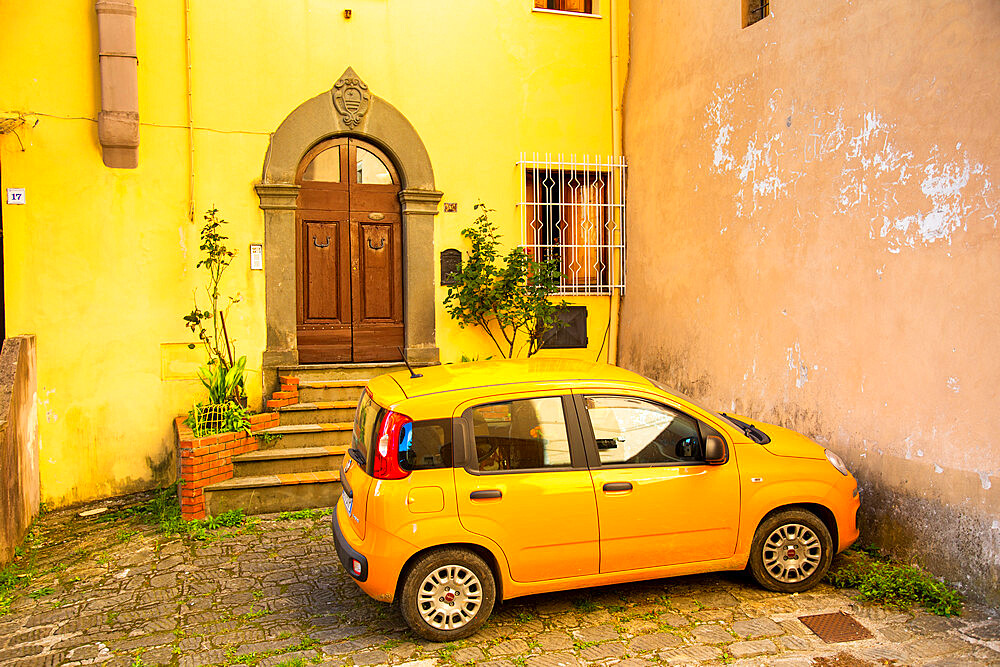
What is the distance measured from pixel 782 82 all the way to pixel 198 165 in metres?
5.65

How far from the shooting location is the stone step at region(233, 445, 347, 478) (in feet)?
21.8

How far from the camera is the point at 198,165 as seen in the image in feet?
24.8

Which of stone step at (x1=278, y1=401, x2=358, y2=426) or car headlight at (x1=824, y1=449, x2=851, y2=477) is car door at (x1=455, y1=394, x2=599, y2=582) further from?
stone step at (x1=278, y1=401, x2=358, y2=426)

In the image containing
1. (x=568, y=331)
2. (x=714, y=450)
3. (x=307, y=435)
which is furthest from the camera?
(x=568, y=331)

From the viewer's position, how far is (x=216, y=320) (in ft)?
24.7

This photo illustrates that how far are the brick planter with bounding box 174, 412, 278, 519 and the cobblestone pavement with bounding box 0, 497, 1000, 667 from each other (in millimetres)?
829

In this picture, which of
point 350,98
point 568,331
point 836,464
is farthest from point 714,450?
point 350,98

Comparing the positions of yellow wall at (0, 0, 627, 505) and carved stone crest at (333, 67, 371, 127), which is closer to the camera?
yellow wall at (0, 0, 627, 505)

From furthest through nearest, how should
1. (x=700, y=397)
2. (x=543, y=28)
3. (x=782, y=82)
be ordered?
(x=543, y=28) → (x=700, y=397) → (x=782, y=82)

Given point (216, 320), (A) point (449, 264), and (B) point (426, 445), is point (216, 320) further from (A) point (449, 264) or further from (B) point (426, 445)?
(B) point (426, 445)

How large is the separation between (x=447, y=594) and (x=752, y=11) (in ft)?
19.3

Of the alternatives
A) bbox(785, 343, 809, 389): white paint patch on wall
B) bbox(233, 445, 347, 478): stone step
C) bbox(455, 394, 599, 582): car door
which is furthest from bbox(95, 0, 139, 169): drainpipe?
bbox(785, 343, 809, 389): white paint patch on wall

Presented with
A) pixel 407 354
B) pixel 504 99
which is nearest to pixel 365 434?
pixel 407 354

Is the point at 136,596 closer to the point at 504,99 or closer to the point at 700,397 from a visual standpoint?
the point at 700,397
